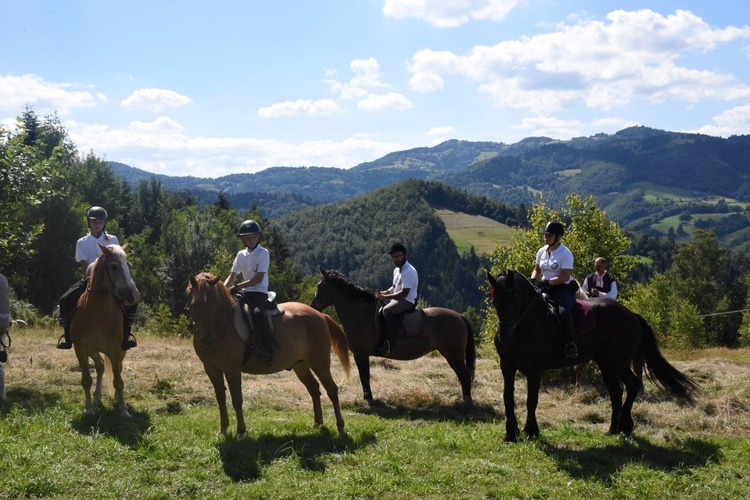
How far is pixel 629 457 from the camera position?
773 centimetres

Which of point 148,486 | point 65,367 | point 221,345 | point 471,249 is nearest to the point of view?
point 148,486

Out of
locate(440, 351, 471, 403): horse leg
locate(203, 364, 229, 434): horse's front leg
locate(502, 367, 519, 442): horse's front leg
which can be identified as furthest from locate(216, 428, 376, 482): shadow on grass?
locate(440, 351, 471, 403): horse leg

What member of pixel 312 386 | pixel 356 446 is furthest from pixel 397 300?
pixel 356 446

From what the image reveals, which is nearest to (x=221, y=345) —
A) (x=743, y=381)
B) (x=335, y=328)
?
(x=335, y=328)

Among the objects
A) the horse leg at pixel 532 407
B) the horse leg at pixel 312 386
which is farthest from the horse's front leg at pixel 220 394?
the horse leg at pixel 532 407

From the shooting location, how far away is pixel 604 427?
31.9 ft

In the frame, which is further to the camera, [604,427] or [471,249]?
[471,249]

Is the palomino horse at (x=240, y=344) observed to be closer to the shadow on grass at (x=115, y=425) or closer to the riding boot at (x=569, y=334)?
the shadow on grass at (x=115, y=425)

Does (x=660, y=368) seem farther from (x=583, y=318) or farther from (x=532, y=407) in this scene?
(x=532, y=407)

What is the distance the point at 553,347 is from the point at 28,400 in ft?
29.9

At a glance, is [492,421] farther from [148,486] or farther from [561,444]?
[148,486]

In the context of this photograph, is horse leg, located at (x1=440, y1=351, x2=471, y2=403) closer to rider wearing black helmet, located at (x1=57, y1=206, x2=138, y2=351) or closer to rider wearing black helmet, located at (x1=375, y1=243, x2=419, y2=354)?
rider wearing black helmet, located at (x1=375, y1=243, x2=419, y2=354)

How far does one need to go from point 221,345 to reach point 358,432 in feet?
8.31

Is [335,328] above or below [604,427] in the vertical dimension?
above
